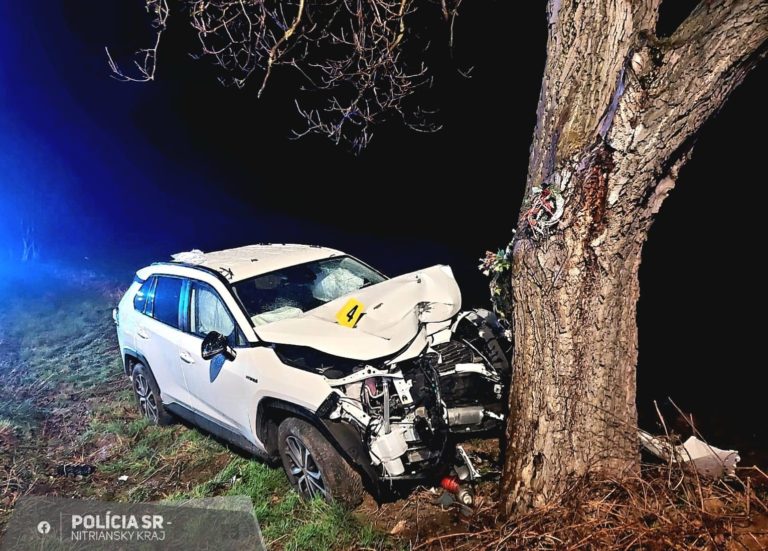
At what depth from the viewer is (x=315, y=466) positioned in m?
3.56

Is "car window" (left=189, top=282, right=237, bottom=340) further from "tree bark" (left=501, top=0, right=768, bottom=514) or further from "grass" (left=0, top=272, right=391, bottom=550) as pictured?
"tree bark" (left=501, top=0, right=768, bottom=514)

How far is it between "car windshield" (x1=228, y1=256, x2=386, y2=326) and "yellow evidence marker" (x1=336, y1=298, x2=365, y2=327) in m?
0.43

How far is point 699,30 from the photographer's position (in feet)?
7.66

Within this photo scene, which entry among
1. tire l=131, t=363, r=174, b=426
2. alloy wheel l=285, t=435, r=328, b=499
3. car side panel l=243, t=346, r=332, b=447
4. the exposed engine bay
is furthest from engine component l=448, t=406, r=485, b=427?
tire l=131, t=363, r=174, b=426

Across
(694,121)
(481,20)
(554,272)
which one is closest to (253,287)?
(554,272)

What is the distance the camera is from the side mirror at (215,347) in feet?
12.5

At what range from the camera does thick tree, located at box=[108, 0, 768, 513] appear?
94.2 inches

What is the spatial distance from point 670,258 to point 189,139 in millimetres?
17499

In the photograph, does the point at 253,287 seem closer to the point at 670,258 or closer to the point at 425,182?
the point at 670,258

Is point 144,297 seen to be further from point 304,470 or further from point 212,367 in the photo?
point 304,470

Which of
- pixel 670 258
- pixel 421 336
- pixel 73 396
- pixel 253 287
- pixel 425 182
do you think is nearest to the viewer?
pixel 421 336

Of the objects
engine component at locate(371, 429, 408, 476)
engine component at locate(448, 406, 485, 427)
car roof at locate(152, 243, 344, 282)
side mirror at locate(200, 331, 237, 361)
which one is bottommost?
engine component at locate(371, 429, 408, 476)

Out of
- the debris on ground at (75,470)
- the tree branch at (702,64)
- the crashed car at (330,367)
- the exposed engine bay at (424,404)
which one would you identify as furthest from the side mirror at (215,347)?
the tree branch at (702,64)

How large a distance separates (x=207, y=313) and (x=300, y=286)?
2.72ft
